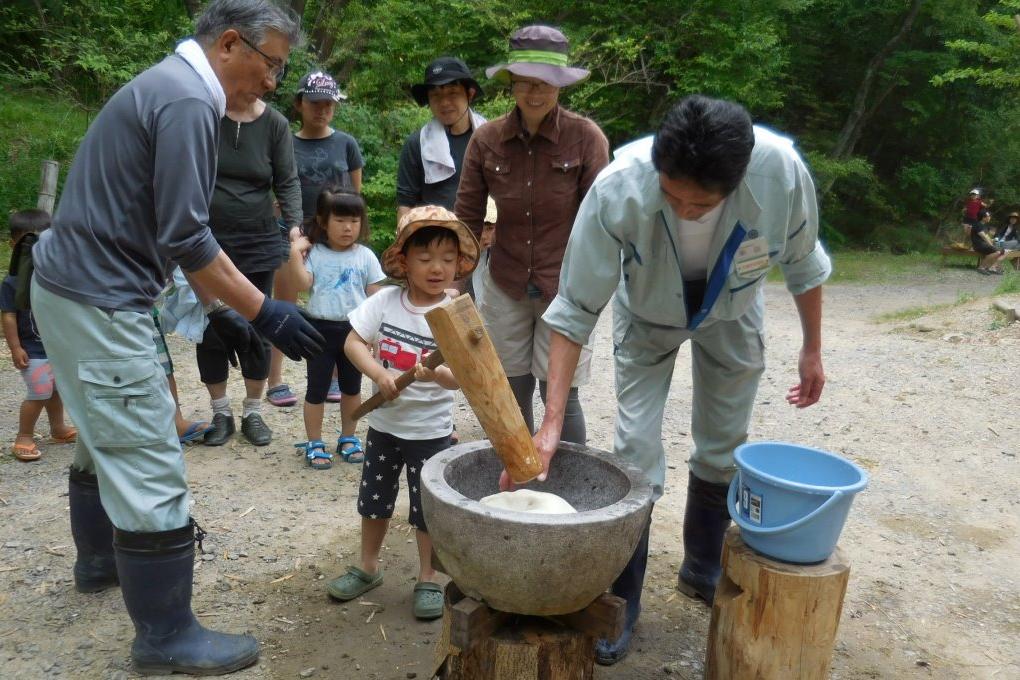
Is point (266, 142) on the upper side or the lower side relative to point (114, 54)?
lower

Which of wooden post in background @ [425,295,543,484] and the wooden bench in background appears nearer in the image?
wooden post in background @ [425,295,543,484]

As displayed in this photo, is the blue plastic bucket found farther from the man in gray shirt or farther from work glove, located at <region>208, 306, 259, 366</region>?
work glove, located at <region>208, 306, 259, 366</region>

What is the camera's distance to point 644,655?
9.71 ft

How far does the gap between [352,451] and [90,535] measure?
5.28 ft

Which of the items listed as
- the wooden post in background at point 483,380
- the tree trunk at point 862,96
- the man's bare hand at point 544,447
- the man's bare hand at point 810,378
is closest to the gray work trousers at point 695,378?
the man's bare hand at point 810,378

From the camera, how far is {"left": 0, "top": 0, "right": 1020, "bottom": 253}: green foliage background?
1112 cm

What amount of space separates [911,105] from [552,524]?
19197 mm

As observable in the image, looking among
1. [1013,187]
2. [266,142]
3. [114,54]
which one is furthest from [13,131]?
[1013,187]

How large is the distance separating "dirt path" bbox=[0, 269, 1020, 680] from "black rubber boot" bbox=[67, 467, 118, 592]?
0.22 feet

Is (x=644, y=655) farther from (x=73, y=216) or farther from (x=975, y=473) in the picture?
(x=975, y=473)

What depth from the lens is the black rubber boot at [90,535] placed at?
2.95 metres

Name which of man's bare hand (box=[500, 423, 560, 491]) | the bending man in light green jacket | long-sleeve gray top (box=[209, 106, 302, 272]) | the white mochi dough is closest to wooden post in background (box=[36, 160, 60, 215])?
long-sleeve gray top (box=[209, 106, 302, 272])

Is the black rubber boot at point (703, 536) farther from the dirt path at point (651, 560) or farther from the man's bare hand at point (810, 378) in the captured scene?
the man's bare hand at point (810, 378)

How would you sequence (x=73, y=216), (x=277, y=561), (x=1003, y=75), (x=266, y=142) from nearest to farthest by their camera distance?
(x=73, y=216)
(x=277, y=561)
(x=266, y=142)
(x=1003, y=75)
